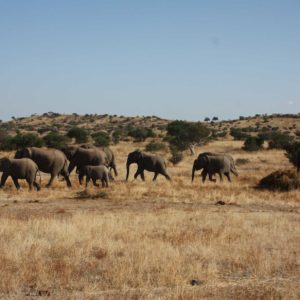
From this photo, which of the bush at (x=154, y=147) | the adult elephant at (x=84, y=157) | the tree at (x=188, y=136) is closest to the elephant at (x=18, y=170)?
the adult elephant at (x=84, y=157)

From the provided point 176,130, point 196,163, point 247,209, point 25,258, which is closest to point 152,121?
point 176,130

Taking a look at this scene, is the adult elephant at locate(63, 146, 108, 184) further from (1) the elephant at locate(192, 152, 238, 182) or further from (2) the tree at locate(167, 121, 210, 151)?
(2) the tree at locate(167, 121, 210, 151)

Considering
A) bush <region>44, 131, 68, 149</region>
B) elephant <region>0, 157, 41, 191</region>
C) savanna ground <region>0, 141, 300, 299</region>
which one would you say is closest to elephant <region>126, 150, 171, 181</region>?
elephant <region>0, 157, 41, 191</region>

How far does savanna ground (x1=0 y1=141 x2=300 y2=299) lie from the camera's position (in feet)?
28.9

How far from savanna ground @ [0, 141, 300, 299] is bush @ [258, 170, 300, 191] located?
133 inches

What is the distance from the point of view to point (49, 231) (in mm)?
13078

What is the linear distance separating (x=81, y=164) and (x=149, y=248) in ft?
58.4

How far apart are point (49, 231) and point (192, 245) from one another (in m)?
3.45

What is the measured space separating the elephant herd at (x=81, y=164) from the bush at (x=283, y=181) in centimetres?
404

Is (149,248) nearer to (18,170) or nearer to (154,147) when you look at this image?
(18,170)

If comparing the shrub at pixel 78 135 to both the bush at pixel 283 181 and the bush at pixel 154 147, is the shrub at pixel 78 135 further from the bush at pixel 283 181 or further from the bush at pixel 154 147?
the bush at pixel 283 181

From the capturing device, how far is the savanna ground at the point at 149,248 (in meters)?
8.81

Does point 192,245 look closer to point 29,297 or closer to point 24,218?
point 29,297

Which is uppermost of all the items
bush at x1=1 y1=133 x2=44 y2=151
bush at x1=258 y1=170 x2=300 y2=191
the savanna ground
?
bush at x1=1 y1=133 x2=44 y2=151
